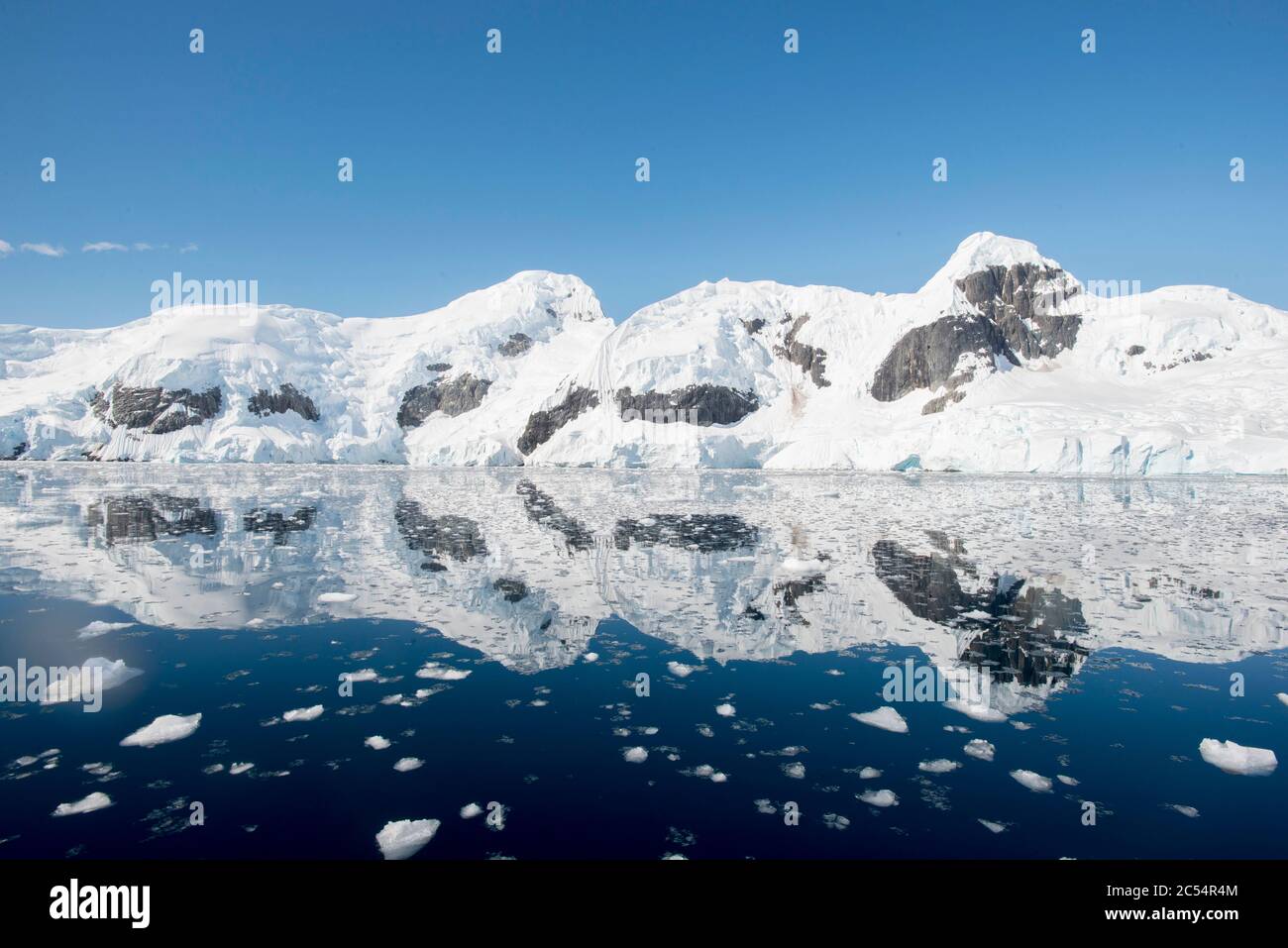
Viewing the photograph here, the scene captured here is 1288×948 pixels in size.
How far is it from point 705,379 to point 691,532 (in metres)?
79.5

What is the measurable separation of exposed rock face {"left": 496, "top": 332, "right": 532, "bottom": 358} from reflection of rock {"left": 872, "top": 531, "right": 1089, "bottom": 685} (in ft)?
397

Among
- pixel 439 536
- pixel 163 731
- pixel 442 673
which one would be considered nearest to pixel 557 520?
pixel 439 536

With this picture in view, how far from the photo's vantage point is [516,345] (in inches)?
5197

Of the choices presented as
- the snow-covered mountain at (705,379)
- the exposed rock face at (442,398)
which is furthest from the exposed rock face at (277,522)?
the exposed rock face at (442,398)

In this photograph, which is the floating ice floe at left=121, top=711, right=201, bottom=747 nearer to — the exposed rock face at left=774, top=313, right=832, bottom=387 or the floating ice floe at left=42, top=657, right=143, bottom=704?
the floating ice floe at left=42, top=657, right=143, bottom=704

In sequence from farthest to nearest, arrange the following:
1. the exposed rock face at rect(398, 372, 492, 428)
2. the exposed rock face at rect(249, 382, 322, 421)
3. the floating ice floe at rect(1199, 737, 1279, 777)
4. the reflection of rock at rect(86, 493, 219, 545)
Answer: the exposed rock face at rect(398, 372, 492, 428) < the exposed rock face at rect(249, 382, 322, 421) < the reflection of rock at rect(86, 493, 219, 545) < the floating ice floe at rect(1199, 737, 1279, 777)

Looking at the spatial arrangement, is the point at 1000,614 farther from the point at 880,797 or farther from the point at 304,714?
the point at 304,714

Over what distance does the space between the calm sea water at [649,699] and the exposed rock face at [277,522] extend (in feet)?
9.95

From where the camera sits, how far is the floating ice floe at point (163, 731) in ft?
22.5

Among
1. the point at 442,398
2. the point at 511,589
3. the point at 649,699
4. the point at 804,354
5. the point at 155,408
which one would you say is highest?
the point at 804,354

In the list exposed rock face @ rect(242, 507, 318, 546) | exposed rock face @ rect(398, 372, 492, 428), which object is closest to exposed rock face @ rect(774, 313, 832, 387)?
exposed rock face @ rect(398, 372, 492, 428)

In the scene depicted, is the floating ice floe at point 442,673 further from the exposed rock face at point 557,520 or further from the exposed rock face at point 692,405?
the exposed rock face at point 692,405

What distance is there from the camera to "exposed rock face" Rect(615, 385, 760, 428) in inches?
3775

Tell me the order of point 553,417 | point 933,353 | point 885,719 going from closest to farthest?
point 885,719 < point 933,353 < point 553,417
